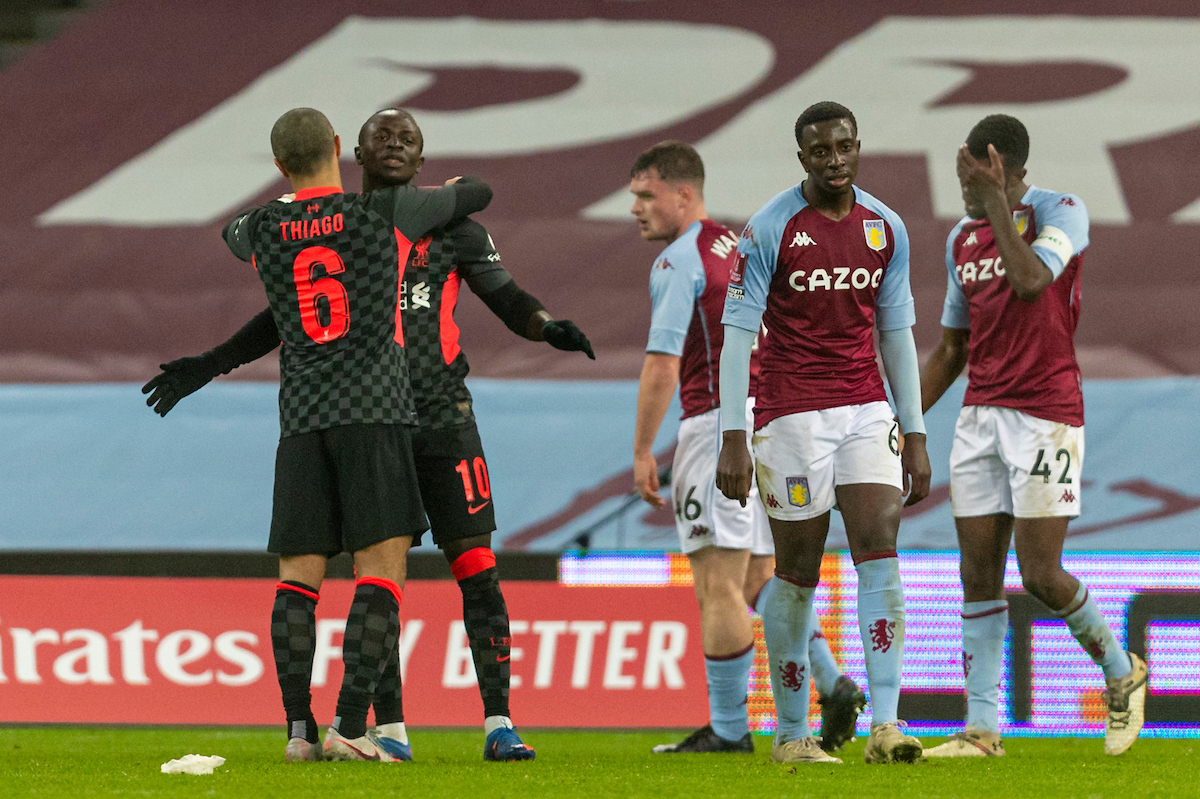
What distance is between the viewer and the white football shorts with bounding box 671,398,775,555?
4.94 meters

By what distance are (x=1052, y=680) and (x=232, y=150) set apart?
854 centimetres

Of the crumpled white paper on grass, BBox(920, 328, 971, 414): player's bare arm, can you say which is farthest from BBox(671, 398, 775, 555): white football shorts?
the crumpled white paper on grass

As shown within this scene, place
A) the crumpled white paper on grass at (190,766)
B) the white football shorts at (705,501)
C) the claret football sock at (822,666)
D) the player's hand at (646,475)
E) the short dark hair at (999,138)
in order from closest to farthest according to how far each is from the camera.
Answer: the crumpled white paper on grass at (190,766), the short dark hair at (999,138), the white football shorts at (705,501), the player's hand at (646,475), the claret football sock at (822,666)

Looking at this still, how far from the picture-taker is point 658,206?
5344mm

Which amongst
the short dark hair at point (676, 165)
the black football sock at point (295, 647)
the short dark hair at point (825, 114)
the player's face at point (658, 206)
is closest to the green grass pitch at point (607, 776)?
the black football sock at point (295, 647)

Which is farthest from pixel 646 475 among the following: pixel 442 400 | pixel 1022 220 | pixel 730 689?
pixel 1022 220

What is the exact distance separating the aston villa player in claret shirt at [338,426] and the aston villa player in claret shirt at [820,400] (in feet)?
3.12

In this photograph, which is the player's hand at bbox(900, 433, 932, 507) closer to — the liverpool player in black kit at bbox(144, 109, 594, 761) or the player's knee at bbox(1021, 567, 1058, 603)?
the player's knee at bbox(1021, 567, 1058, 603)

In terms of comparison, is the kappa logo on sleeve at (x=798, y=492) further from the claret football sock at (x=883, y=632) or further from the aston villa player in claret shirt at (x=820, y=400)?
the claret football sock at (x=883, y=632)

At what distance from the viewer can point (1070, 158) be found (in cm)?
1168

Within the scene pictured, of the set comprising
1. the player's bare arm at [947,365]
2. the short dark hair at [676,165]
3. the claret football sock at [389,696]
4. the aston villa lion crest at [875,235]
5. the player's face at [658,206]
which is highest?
the short dark hair at [676,165]

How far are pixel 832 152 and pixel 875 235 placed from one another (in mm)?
278

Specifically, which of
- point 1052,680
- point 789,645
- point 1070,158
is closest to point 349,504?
point 789,645

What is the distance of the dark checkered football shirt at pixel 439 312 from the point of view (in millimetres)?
4488
